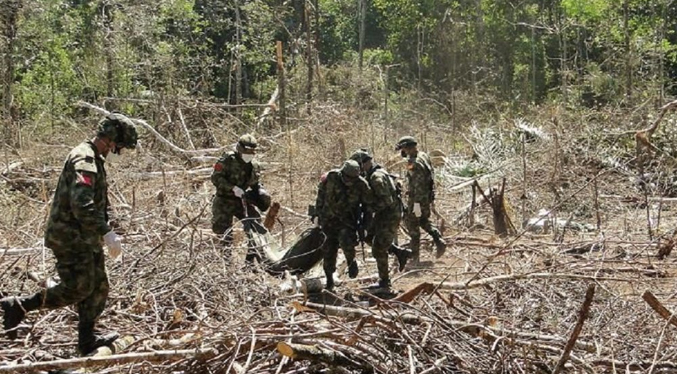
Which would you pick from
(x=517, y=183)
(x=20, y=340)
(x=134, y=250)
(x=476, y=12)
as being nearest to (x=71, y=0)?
(x=476, y=12)

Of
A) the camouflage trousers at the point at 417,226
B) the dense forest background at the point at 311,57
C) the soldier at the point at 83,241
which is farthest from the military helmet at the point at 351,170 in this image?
the dense forest background at the point at 311,57

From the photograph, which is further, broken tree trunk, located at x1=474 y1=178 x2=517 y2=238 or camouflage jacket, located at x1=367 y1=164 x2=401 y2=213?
broken tree trunk, located at x1=474 y1=178 x2=517 y2=238

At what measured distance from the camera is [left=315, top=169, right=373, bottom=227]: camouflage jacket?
8422 millimetres

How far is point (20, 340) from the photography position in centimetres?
583

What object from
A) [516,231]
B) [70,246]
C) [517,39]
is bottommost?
[516,231]

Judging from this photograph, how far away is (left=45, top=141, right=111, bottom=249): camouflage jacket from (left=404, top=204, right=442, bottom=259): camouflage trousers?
5.48 m

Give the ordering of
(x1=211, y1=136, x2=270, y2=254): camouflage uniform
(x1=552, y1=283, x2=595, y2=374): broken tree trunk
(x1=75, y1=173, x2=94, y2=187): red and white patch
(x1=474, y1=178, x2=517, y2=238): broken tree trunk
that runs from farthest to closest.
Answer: (x1=474, y1=178, x2=517, y2=238): broken tree trunk, (x1=211, y1=136, x2=270, y2=254): camouflage uniform, (x1=75, y1=173, x2=94, y2=187): red and white patch, (x1=552, y1=283, x2=595, y2=374): broken tree trunk

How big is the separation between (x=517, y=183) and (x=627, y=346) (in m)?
8.95

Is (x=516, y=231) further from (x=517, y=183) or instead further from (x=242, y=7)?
(x=242, y=7)

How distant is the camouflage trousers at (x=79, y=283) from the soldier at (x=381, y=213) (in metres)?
3.46

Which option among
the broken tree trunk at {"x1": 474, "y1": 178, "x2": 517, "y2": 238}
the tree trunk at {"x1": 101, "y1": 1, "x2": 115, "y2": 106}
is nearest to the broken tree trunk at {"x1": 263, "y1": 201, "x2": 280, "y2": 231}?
the broken tree trunk at {"x1": 474, "y1": 178, "x2": 517, "y2": 238}

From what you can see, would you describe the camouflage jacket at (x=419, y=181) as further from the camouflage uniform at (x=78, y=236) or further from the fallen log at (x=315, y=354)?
the fallen log at (x=315, y=354)

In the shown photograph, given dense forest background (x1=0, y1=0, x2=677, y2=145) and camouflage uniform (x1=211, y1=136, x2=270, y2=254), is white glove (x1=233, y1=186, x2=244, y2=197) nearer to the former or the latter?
camouflage uniform (x1=211, y1=136, x2=270, y2=254)

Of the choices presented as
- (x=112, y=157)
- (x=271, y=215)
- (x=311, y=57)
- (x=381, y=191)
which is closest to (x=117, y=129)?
(x=112, y=157)
